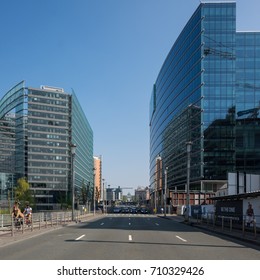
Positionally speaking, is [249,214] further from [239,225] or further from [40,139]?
[40,139]

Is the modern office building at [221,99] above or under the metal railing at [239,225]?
above

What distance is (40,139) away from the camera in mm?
141625

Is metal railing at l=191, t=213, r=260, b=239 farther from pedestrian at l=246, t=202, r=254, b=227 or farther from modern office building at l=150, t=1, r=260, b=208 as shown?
modern office building at l=150, t=1, r=260, b=208

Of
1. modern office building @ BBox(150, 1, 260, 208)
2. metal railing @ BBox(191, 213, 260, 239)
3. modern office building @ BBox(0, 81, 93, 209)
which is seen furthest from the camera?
modern office building @ BBox(0, 81, 93, 209)

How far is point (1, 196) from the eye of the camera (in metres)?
132

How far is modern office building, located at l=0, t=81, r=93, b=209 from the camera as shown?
138000 mm

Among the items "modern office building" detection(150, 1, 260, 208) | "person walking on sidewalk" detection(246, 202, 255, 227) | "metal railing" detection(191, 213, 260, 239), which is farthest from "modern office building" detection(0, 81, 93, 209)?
"person walking on sidewalk" detection(246, 202, 255, 227)

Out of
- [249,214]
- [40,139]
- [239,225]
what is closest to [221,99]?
[239,225]

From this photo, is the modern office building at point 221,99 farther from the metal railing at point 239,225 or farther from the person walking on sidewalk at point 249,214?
the person walking on sidewalk at point 249,214

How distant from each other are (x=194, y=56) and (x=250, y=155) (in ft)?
85.7

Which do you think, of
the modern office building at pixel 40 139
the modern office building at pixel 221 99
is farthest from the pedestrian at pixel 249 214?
the modern office building at pixel 40 139

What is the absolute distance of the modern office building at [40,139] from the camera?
453 feet
